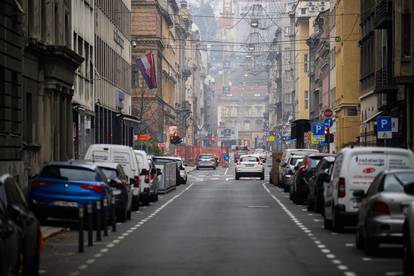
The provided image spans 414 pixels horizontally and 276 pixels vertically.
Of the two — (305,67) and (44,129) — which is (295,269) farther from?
(305,67)

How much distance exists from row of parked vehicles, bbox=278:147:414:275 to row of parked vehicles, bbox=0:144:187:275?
490cm

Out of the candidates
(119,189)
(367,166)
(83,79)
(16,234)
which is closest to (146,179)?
(119,189)

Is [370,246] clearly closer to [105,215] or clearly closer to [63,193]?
[105,215]

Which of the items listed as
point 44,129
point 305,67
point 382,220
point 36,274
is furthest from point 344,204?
point 305,67

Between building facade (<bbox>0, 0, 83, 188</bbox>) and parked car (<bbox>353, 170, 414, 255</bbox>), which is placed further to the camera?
building facade (<bbox>0, 0, 83, 188</bbox>)

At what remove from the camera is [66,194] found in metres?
26.7

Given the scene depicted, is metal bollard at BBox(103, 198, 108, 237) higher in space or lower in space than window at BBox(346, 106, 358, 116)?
lower

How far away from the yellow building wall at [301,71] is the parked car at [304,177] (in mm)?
98713

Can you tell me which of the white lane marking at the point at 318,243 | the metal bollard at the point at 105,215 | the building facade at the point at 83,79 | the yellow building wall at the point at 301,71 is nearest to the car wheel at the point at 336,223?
the white lane marking at the point at 318,243

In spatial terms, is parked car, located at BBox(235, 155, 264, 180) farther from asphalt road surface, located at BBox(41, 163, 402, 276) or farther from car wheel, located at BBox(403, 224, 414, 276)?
car wheel, located at BBox(403, 224, 414, 276)

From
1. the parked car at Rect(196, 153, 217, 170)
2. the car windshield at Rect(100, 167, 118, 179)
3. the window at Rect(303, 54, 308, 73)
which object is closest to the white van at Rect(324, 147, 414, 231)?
the car windshield at Rect(100, 167, 118, 179)

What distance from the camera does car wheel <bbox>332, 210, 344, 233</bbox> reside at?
2555cm

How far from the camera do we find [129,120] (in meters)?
80.8

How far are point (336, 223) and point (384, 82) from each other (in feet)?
98.2
